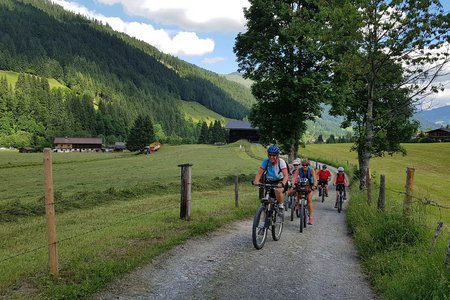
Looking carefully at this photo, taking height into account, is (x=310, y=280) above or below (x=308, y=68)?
below

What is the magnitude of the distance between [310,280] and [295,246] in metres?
2.89

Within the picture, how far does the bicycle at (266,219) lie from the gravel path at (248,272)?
275mm

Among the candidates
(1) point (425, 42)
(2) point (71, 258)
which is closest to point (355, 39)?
(1) point (425, 42)

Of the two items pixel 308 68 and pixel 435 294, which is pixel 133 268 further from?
pixel 308 68

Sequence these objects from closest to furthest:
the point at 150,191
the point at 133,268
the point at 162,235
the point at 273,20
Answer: the point at 133,268
the point at 162,235
the point at 150,191
the point at 273,20

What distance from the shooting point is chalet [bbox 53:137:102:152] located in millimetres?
155375

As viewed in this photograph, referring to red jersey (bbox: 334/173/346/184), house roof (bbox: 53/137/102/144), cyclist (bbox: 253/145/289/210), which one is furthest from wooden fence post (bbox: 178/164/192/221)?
house roof (bbox: 53/137/102/144)

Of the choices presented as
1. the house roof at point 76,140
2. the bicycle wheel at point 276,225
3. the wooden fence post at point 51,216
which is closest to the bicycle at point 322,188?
the bicycle wheel at point 276,225

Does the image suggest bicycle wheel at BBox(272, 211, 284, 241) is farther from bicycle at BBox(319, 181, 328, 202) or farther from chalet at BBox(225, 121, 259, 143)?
chalet at BBox(225, 121, 259, 143)

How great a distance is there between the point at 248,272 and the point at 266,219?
249 cm

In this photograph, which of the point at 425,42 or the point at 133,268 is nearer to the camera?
the point at 133,268

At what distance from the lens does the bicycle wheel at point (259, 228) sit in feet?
30.9

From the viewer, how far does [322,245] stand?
35.6ft

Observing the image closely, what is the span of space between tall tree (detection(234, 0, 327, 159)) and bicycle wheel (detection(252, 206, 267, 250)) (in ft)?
53.0
